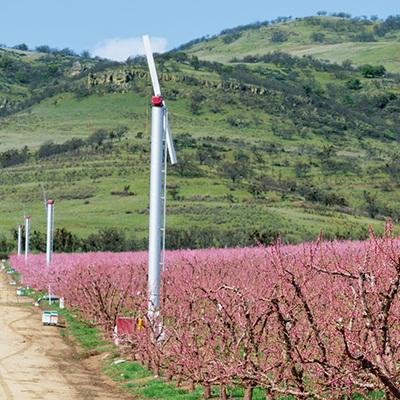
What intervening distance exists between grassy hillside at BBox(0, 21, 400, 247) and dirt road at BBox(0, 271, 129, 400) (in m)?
26.5

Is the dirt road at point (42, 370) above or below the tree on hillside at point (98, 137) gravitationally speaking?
below

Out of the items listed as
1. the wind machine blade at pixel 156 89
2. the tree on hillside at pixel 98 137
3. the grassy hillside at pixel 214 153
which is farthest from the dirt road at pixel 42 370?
the tree on hillside at pixel 98 137

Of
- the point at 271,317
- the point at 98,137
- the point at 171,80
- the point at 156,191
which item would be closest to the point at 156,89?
the point at 156,191

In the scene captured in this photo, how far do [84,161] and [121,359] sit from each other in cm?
9476

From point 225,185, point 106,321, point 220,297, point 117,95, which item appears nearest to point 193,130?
point 117,95

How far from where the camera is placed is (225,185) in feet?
333

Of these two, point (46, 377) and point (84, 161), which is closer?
point (46, 377)

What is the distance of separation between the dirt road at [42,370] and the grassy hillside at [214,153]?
86.8 ft

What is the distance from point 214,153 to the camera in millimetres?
121188

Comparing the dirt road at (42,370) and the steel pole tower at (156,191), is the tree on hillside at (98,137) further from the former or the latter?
the steel pole tower at (156,191)

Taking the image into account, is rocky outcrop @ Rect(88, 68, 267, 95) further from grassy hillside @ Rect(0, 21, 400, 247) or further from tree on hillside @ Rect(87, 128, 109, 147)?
tree on hillside @ Rect(87, 128, 109, 147)

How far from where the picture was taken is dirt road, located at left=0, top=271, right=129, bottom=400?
57.7 ft

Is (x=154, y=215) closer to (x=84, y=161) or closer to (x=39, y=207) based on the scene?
(x=39, y=207)

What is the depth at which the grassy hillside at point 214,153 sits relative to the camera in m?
88.9
